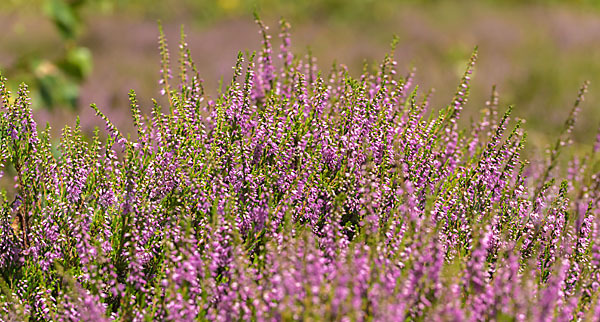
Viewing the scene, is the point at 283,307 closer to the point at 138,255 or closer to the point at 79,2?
the point at 138,255

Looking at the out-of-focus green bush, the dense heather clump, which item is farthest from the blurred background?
the dense heather clump

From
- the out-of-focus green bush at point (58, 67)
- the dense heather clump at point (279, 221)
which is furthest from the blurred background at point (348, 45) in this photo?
the dense heather clump at point (279, 221)

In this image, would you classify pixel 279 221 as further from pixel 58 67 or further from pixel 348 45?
pixel 348 45

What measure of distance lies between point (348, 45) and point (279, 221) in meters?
9.23

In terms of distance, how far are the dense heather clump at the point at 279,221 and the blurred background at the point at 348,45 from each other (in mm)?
2695

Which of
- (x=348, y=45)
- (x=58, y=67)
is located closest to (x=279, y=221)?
(x=58, y=67)

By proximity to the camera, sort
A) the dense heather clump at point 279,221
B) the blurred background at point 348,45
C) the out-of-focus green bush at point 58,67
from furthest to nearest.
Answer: the blurred background at point 348,45
the out-of-focus green bush at point 58,67
the dense heather clump at point 279,221

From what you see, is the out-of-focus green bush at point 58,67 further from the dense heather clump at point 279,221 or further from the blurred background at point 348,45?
the dense heather clump at point 279,221

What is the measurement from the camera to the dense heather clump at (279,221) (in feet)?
7.43

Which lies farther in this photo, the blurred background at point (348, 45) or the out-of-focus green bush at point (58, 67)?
the blurred background at point (348, 45)

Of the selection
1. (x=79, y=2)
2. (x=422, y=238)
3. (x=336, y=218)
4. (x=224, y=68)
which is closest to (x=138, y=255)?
(x=336, y=218)

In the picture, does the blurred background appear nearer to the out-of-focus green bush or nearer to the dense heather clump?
the out-of-focus green bush

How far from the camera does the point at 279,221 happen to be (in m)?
2.74

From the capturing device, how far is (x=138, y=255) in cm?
258
